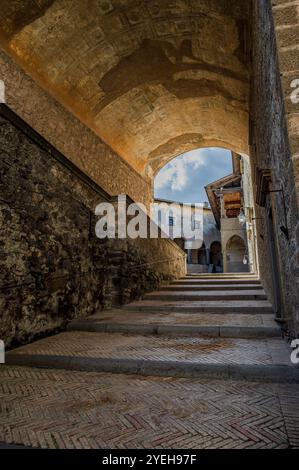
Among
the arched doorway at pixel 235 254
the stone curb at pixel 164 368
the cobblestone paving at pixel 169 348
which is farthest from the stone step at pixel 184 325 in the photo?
the arched doorway at pixel 235 254

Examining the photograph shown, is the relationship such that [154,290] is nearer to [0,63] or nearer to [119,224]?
[119,224]

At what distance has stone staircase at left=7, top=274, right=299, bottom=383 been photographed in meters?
2.47

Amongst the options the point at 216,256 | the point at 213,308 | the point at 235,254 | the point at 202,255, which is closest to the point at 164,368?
the point at 213,308

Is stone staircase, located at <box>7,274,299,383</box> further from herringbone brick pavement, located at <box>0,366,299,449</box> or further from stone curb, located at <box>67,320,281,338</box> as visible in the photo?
herringbone brick pavement, located at <box>0,366,299,449</box>

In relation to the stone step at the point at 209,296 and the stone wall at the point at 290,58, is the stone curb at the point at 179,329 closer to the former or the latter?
the stone wall at the point at 290,58

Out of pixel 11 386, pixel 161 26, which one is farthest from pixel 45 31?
pixel 11 386

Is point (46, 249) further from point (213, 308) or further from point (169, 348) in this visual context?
point (213, 308)

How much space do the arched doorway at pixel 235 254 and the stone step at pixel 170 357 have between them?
867 inches

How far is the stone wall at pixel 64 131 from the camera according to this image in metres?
5.45

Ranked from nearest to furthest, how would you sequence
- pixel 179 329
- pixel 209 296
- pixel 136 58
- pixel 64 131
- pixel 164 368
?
pixel 164 368 → pixel 179 329 → pixel 209 296 → pixel 136 58 → pixel 64 131

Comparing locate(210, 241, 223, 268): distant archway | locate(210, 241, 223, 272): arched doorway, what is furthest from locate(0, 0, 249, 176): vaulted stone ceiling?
locate(210, 241, 223, 268): distant archway

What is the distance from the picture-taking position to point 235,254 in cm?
2509

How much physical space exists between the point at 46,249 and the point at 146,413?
9.09 ft

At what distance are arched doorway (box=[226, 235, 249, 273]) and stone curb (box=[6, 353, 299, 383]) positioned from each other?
895 inches
